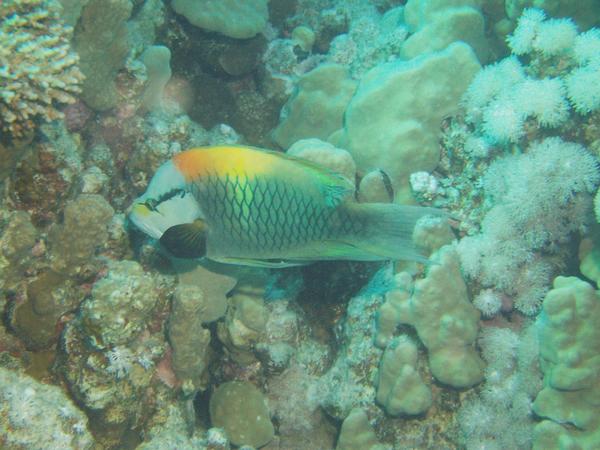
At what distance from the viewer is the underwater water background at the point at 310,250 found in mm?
2779

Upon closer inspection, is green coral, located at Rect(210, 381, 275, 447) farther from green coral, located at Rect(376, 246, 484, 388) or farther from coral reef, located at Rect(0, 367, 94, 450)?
green coral, located at Rect(376, 246, 484, 388)

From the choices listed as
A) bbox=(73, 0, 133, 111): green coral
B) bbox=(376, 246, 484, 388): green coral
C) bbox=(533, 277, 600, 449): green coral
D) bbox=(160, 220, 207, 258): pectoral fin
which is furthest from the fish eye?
bbox=(533, 277, 600, 449): green coral

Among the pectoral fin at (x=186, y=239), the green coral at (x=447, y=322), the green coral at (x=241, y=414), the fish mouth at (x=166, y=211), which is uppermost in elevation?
the fish mouth at (x=166, y=211)

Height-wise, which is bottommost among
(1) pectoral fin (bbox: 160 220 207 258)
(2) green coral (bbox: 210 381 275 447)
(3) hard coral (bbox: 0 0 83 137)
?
(2) green coral (bbox: 210 381 275 447)

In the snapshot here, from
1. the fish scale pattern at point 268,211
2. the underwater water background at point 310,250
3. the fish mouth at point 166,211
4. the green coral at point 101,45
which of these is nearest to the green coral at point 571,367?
the underwater water background at point 310,250

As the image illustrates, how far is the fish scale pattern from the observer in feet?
8.68

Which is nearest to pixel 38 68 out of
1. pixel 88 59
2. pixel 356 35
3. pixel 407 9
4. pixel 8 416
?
pixel 88 59

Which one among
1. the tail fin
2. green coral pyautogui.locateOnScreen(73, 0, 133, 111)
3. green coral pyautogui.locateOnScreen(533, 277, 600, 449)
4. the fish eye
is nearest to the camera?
the tail fin

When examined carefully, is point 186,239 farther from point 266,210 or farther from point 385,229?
point 385,229

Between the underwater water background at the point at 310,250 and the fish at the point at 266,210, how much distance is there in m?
0.01

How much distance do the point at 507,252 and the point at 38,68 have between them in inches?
149

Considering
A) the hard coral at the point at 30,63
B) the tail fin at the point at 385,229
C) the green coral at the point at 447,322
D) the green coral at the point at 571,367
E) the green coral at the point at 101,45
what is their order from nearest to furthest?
→ the tail fin at the point at 385,229 < the hard coral at the point at 30,63 < the green coral at the point at 571,367 < the green coral at the point at 447,322 < the green coral at the point at 101,45

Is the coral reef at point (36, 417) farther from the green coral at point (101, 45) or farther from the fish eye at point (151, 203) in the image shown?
the green coral at point (101, 45)

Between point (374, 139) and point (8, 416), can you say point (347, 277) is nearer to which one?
point (374, 139)
